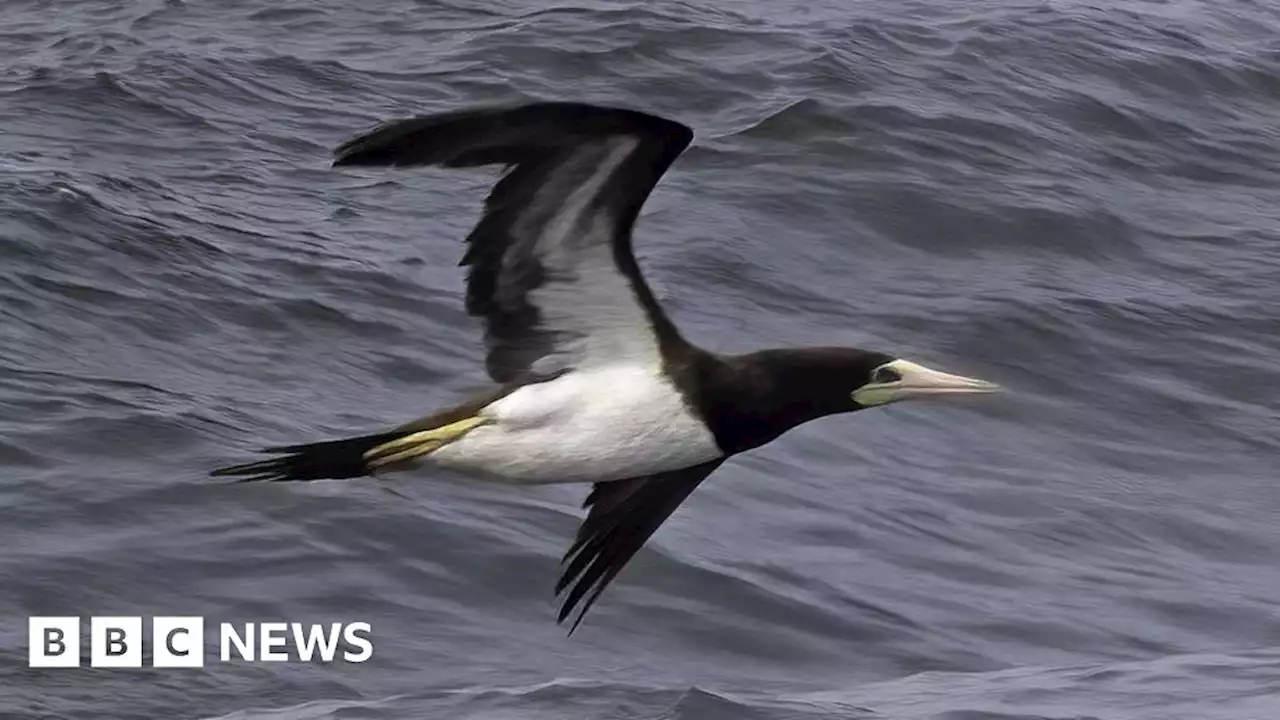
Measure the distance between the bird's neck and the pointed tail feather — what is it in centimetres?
89

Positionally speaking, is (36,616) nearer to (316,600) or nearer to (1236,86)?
(316,600)

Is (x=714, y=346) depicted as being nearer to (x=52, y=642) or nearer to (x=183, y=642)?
(x=183, y=642)

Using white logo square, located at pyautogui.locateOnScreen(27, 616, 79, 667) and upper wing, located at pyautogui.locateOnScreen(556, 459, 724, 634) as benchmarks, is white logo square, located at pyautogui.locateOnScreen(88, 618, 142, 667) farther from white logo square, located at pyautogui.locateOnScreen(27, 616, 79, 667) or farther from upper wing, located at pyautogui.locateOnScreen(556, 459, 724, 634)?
upper wing, located at pyautogui.locateOnScreen(556, 459, 724, 634)

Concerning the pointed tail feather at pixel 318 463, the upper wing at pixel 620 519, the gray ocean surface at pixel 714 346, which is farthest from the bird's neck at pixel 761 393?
the gray ocean surface at pixel 714 346

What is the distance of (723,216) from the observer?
52.4 feet

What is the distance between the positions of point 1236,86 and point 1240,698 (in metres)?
9.67

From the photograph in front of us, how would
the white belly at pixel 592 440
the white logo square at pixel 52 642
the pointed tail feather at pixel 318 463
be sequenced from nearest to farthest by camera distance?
the pointed tail feather at pixel 318 463, the white belly at pixel 592 440, the white logo square at pixel 52 642

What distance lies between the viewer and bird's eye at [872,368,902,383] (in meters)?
7.45

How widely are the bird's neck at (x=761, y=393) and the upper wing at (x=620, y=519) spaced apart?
609 millimetres

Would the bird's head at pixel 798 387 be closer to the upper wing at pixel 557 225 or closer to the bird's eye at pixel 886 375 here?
the bird's eye at pixel 886 375

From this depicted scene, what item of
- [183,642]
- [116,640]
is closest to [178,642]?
[183,642]

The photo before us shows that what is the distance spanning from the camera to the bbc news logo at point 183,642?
1032 centimetres

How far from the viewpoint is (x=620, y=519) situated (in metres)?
7.98

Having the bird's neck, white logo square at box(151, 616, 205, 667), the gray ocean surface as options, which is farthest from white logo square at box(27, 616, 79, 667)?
the bird's neck
